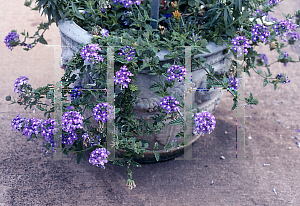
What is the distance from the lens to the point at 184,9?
2.01 m

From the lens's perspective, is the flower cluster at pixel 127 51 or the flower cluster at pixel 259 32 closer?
the flower cluster at pixel 127 51

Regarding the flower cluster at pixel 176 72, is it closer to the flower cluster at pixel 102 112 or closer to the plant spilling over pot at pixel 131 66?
the plant spilling over pot at pixel 131 66

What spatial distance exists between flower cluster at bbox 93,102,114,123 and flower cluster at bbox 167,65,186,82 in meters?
0.31

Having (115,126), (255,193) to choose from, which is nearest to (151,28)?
(115,126)

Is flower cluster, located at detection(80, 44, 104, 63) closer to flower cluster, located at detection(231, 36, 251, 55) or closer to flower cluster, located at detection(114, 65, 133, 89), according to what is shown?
flower cluster, located at detection(114, 65, 133, 89)

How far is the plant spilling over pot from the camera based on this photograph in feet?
4.83

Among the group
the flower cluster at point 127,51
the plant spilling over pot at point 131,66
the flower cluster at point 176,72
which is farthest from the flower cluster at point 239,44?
the flower cluster at point 127,51

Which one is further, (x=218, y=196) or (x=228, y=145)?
(x=228, y=145)

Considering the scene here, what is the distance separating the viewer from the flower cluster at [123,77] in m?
1.46

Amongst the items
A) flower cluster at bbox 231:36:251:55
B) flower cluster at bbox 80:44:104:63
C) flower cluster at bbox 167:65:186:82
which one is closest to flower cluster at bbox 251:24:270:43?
flower cluster at bbox 231:36:251:55

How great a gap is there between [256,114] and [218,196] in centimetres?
99

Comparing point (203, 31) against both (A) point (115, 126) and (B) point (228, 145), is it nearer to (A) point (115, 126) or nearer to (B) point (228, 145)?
(A) point (115, 126)

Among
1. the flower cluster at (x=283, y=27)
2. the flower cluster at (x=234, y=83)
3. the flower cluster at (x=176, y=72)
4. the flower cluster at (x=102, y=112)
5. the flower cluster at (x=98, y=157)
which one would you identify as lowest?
the flower cluster at (x=98, y=157)

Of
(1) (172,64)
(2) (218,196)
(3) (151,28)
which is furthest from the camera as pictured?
(2) (218,196)
